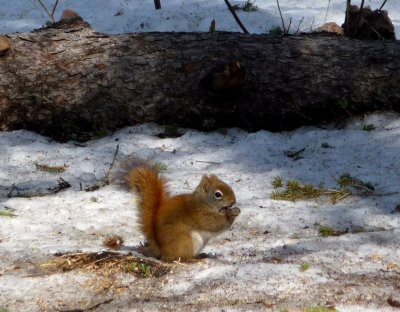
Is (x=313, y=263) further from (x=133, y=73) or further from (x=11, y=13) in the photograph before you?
(x=11, y=13)

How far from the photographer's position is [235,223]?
Result: 5215mm

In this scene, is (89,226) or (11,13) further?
(11,13)

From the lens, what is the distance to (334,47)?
748cm

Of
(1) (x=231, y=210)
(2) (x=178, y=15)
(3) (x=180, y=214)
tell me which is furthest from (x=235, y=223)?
(2) (x=178, y=15)

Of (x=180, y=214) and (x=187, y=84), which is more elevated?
(x=187, y=84)

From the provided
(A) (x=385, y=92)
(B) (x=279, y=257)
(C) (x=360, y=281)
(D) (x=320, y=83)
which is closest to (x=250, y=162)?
(D) (x=320, y=83)

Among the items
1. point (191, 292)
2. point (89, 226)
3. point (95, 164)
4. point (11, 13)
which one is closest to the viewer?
point (191, 292)

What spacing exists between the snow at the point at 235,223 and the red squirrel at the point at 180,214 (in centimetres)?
15

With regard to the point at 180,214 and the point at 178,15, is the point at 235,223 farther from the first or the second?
the point at 178,15

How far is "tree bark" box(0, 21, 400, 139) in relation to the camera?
7188mm

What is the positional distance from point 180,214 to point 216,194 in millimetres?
261

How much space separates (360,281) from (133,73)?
4.12m

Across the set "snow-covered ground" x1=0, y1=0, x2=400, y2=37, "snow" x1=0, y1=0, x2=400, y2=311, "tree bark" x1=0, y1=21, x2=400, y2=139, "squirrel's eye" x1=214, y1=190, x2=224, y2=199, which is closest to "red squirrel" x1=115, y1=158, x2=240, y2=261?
"squirrel's eye" x1=214, y1=190, x2=224, y2=199

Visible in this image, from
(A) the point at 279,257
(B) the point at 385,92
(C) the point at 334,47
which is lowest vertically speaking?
(A) the point at 279,257
